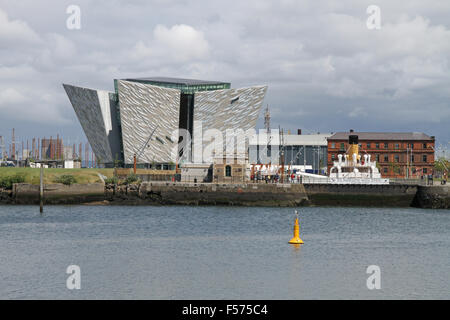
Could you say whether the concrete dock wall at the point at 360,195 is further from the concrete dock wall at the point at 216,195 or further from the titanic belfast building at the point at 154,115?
the titanic belfast building at the point at 154,115

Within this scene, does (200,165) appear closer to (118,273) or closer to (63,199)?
(63,199)

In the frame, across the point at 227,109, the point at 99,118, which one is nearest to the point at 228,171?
the point at 227,109

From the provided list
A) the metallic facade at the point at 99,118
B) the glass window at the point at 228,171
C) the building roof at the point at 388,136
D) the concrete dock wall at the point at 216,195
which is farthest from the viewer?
the building roof at the point at 388,136

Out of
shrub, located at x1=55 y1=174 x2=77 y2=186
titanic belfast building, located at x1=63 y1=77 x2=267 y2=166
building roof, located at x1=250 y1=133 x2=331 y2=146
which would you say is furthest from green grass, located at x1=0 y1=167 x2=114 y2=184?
building roof, located at x1=250 y1=133 x2=331 y2=146

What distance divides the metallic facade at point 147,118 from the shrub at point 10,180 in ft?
119

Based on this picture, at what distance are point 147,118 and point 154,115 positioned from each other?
1.37 m

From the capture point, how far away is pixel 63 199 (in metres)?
75.6

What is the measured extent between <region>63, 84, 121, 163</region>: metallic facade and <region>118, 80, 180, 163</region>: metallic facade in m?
3.07

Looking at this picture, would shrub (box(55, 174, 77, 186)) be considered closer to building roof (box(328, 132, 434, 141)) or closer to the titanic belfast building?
the titanic belfast building

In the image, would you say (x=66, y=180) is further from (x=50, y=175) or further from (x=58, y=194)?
(x=50, y=175)

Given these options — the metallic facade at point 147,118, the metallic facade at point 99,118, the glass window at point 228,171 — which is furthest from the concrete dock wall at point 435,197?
the metallic facade at point 99,118

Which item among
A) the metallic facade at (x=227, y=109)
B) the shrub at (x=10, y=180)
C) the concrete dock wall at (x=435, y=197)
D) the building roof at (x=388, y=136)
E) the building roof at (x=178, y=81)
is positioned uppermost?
the building roof at (x=178, y=81)

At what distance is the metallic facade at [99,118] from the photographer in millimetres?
113688
